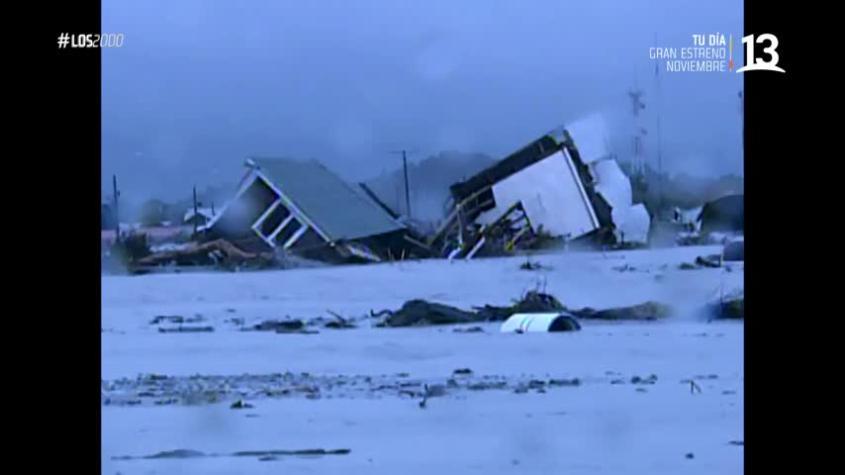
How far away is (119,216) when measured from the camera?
242 centimetres

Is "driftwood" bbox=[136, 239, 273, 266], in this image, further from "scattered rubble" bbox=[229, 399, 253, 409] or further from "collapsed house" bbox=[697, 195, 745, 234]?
"collapsed house" bbox=[697, 195, 745, 234]

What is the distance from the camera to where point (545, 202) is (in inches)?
94.7

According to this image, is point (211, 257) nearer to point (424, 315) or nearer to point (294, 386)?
point (294, 386)

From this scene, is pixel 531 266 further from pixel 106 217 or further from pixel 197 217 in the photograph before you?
pixel 106 217

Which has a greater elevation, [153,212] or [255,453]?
[153,212]

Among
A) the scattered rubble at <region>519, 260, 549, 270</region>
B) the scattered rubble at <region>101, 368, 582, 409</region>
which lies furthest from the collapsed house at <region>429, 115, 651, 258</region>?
the scattered rubble at <region>101, 368, 582, 409</region>
